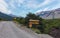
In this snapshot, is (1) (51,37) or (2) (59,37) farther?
(1) (51,37)

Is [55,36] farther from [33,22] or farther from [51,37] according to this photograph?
[33,22]

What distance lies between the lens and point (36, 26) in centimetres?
3603

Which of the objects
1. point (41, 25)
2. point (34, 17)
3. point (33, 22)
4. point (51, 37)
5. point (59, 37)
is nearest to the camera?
point (59, 37)

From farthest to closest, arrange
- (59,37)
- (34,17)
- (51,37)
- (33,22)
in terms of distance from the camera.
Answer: (34,17), (33,22), (51,37), (59,37)

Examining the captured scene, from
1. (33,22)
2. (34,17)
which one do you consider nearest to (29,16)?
(34,17)

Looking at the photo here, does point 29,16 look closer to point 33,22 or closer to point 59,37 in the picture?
point 33,22

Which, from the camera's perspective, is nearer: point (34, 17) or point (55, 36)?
point (55, 36)

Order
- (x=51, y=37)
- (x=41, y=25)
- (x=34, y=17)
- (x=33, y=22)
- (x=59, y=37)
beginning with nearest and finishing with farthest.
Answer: (x=59, y=37) → (x=51, y=37) → (x=33, y=22) → (x=41, y=25) → (x=34, y=17)

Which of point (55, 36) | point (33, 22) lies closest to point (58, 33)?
→ point (55, 36)

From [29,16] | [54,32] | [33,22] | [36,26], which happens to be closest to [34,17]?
[29,16]

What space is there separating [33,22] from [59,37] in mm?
13543

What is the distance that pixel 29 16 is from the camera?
43906 mm

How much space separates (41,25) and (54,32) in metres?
14.3

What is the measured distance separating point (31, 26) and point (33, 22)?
10.8 ft
